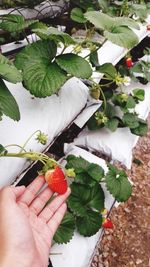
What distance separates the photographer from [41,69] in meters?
1.18

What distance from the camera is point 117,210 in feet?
6.90

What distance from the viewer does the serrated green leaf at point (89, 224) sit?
1.35m

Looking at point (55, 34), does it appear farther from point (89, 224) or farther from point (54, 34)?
point (89, 224)

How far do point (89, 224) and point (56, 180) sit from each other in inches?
15.0

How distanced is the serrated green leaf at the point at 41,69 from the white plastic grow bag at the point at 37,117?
13 cm

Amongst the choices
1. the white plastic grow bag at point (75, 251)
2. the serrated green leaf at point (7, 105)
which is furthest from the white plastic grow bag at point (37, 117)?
the white plastic grow bag at point (75, 251)

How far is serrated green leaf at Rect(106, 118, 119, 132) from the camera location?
68.9 inches

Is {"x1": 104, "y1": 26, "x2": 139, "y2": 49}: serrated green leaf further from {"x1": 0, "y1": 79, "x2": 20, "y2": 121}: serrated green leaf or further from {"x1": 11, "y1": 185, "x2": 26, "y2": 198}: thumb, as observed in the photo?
{"x1": 11, "y1": 185, "x2": 26, "y2": 198}: thumb

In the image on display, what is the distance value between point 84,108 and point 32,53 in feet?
1.37

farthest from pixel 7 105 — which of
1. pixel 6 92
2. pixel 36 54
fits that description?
pixel 36 54

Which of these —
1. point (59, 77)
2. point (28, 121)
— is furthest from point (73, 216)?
point (59, 77)

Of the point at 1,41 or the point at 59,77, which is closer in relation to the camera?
the point at 59,77

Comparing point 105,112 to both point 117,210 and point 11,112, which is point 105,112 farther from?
point 11,112

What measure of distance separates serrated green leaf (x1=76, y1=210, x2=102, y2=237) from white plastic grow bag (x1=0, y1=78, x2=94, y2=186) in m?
0.36
